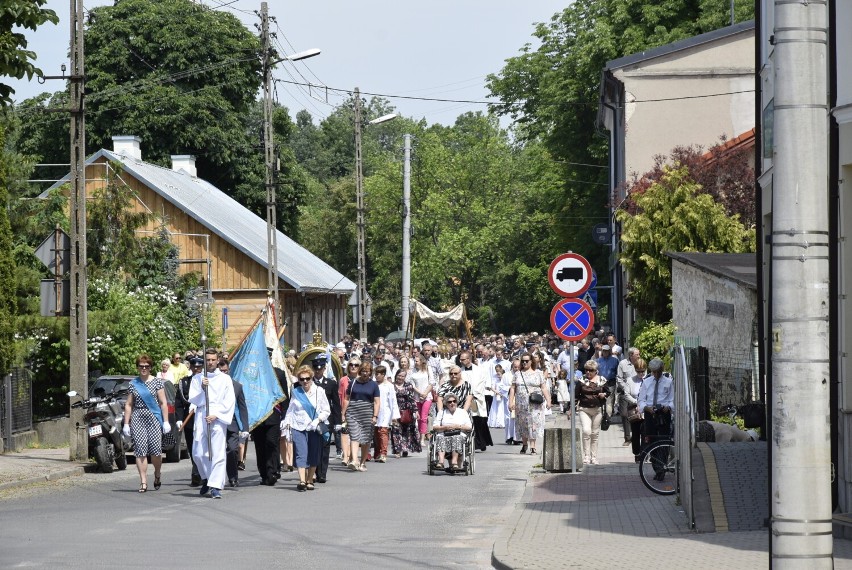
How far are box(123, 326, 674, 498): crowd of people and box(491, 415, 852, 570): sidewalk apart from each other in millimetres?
2483

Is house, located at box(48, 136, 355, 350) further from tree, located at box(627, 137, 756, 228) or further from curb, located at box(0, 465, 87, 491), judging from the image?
curb, located at box(0, 465, 87, 491)

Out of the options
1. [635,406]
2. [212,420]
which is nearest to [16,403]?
[212,420]

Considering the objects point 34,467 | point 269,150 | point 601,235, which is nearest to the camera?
point 34,467

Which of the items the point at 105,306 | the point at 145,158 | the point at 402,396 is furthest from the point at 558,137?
the point at 402,396

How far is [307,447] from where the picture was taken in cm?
1875

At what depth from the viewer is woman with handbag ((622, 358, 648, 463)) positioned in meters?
21.1

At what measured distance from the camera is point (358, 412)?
2197 cm

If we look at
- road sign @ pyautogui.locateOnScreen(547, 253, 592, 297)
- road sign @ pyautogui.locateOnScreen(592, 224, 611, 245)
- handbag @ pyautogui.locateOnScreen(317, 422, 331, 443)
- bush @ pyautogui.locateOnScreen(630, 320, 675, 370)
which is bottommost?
handbag @ pyautogui.locateOnScreen(317, 422, 331, 443)

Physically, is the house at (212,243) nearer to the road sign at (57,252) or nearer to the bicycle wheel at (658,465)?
the road sign at (57,252)

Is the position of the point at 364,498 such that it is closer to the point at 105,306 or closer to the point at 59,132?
the point at 105,306

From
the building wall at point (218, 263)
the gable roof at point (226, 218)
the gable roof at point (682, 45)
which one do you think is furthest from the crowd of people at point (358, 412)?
the building wall at point (218, 263)

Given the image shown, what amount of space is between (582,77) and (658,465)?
3584 centimetres

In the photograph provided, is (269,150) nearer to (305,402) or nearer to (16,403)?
(16,403)

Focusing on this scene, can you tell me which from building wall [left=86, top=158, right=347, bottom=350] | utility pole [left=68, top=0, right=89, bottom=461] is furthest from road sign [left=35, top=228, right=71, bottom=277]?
building wall [left=86, top=158, right=347, bottom=350]
